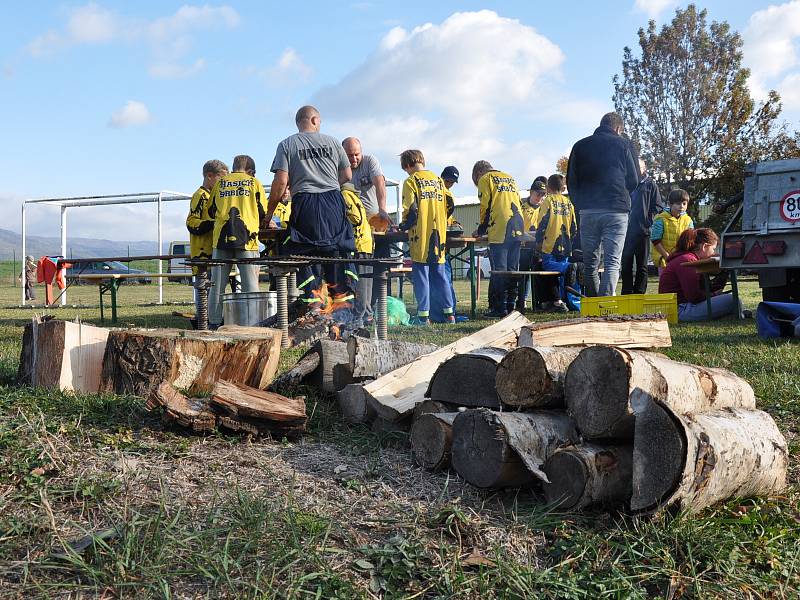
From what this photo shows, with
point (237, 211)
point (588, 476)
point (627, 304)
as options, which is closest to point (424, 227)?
point (237, 211)

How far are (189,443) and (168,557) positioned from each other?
47.5 inches

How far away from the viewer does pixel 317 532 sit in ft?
7.86

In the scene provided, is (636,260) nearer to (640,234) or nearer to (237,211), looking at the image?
(640,234)

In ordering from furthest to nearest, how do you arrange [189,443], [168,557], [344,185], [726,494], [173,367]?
1. [344,185]
2. [173,367]
3. [189,443]
4. [726,494]
5. [168,557]

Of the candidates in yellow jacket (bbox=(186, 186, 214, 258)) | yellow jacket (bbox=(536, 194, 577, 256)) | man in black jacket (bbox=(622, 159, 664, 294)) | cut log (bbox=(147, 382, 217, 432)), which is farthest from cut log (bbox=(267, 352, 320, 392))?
yellow jacket (bbox=(536, 194, 577, 256))

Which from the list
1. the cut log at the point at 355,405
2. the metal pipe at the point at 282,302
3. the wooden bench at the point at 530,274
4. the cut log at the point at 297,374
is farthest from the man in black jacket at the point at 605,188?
the cut log at the point at 355,405

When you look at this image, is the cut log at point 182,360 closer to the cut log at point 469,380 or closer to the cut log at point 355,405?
the cut log at point 355,405

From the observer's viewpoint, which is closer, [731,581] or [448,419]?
[731,581]

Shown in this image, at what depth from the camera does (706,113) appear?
24594 millimetres

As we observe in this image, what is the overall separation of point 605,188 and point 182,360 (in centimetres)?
537

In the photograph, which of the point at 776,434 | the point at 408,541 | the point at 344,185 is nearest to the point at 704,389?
the point at 776,434

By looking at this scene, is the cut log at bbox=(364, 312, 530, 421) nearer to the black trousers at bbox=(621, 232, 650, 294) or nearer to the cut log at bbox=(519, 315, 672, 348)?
the cut log at bbox=(519, 315, 672, 348)

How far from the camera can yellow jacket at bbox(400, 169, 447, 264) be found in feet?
28.5

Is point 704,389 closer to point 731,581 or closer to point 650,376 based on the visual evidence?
point 650,376
